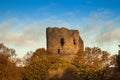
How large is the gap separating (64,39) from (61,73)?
27.6 meters

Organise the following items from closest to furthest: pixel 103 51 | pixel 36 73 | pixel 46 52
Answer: pixel 36 73
pixel 103 51
pixel 46 52

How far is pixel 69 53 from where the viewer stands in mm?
85562

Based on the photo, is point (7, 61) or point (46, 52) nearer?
point (7, 61)

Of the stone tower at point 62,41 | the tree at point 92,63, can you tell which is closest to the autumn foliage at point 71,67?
the tree at point 92,63

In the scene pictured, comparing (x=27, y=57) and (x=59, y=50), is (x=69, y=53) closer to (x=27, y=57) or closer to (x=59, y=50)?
(x=59, y=50)

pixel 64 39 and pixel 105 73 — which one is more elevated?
pixel 64 39

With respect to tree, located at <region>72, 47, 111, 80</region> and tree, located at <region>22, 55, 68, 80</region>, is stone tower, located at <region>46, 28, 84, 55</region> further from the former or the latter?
tree, located at <region>22, 55, 68, 80</region>

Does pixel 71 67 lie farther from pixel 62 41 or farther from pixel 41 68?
pixel 62 41

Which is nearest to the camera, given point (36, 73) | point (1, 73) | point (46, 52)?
point (1, 73)

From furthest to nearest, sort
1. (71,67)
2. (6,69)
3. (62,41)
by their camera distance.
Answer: (62,41)
(71,67)
(6,69)

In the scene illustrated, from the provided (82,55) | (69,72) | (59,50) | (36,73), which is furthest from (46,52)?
(69,72)

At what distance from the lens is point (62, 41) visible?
8700 cm

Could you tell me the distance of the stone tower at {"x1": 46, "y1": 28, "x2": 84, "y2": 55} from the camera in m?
85.7

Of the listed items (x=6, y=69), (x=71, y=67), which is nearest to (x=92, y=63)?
(x=71, y=67)
